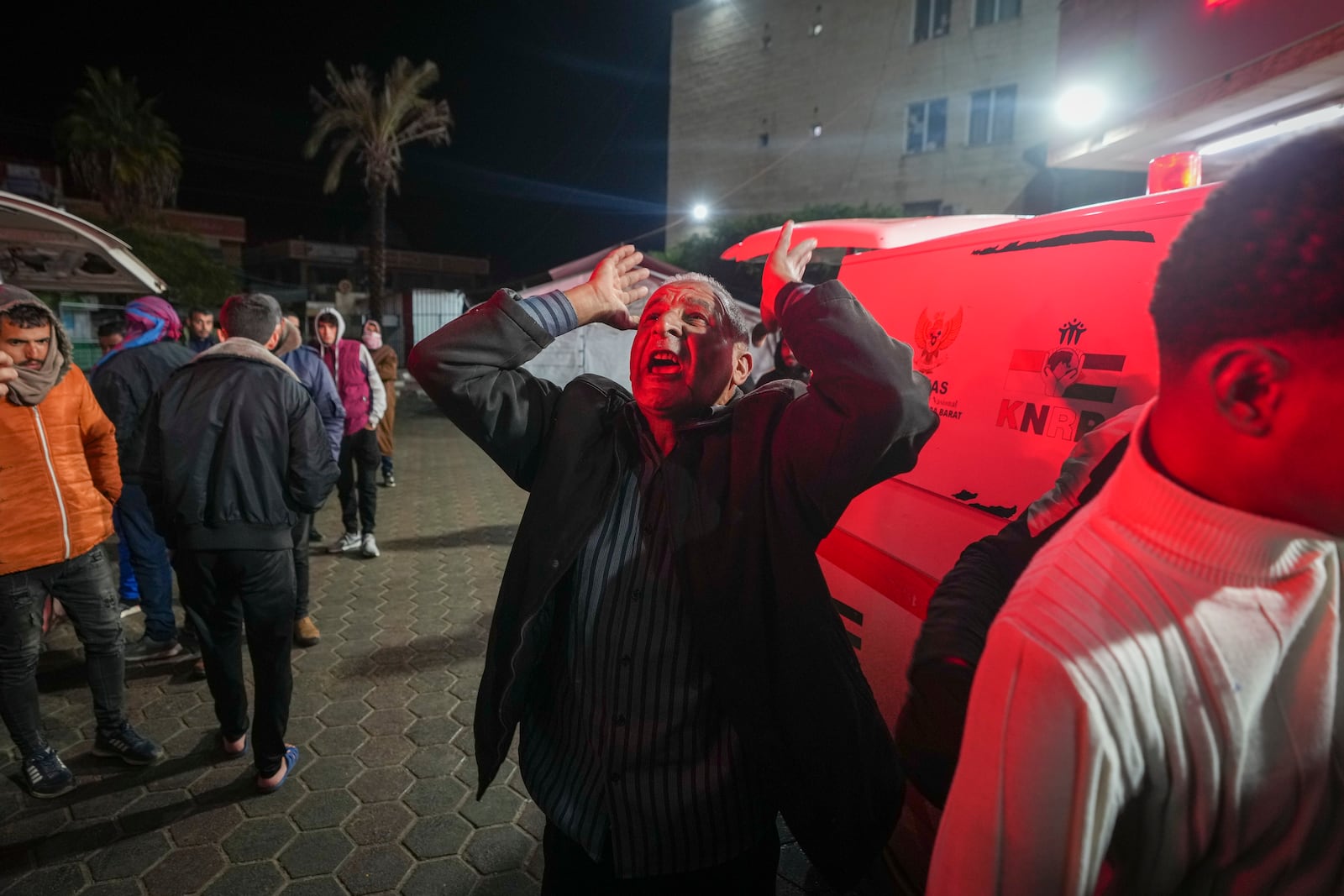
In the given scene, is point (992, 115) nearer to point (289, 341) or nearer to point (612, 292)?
point (289, 341)

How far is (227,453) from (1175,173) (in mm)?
3953

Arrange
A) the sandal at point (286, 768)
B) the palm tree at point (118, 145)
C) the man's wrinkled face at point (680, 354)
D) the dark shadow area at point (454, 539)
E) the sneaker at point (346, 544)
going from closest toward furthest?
the man's wrinkled face at point (680, 354), the sandal at point (286, 768), the sneaker at point (346, 544), the dark shadow area at point (454, 539), the palm tree at point (118, 145)

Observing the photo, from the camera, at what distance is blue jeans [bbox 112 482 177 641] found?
14.8ft

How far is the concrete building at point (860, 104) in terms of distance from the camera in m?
20.9

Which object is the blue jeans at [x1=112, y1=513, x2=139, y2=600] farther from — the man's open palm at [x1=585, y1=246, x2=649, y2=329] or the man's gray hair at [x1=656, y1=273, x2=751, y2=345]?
the man's gray hair at [x1=656, y1=273, x2=751, y2=345]

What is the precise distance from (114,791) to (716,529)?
11.3ft

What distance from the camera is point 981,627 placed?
1475 millimetres

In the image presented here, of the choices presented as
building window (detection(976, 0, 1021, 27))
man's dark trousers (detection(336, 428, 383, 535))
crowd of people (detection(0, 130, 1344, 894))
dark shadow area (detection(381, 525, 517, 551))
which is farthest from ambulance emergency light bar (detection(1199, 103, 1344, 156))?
building window (detection(976, 0, 1021, 27))

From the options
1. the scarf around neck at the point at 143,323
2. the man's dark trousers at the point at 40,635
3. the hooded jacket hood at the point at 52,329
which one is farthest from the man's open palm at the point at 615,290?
the scarf around neck at the point at 143,323

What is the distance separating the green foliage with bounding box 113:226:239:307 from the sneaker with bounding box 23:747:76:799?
76.9 ft

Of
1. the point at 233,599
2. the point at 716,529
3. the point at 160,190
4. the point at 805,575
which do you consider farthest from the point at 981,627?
the point at 160,190

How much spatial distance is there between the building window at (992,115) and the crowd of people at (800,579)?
23.1 metres

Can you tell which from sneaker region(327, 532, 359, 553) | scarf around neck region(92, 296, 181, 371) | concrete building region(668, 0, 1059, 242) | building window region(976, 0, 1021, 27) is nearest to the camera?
scarf around neck region(92, 296, 181, 371)

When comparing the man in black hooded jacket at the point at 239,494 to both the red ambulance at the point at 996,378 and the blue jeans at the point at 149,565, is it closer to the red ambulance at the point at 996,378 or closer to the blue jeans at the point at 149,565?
the blue jeans at the point at 149,565
